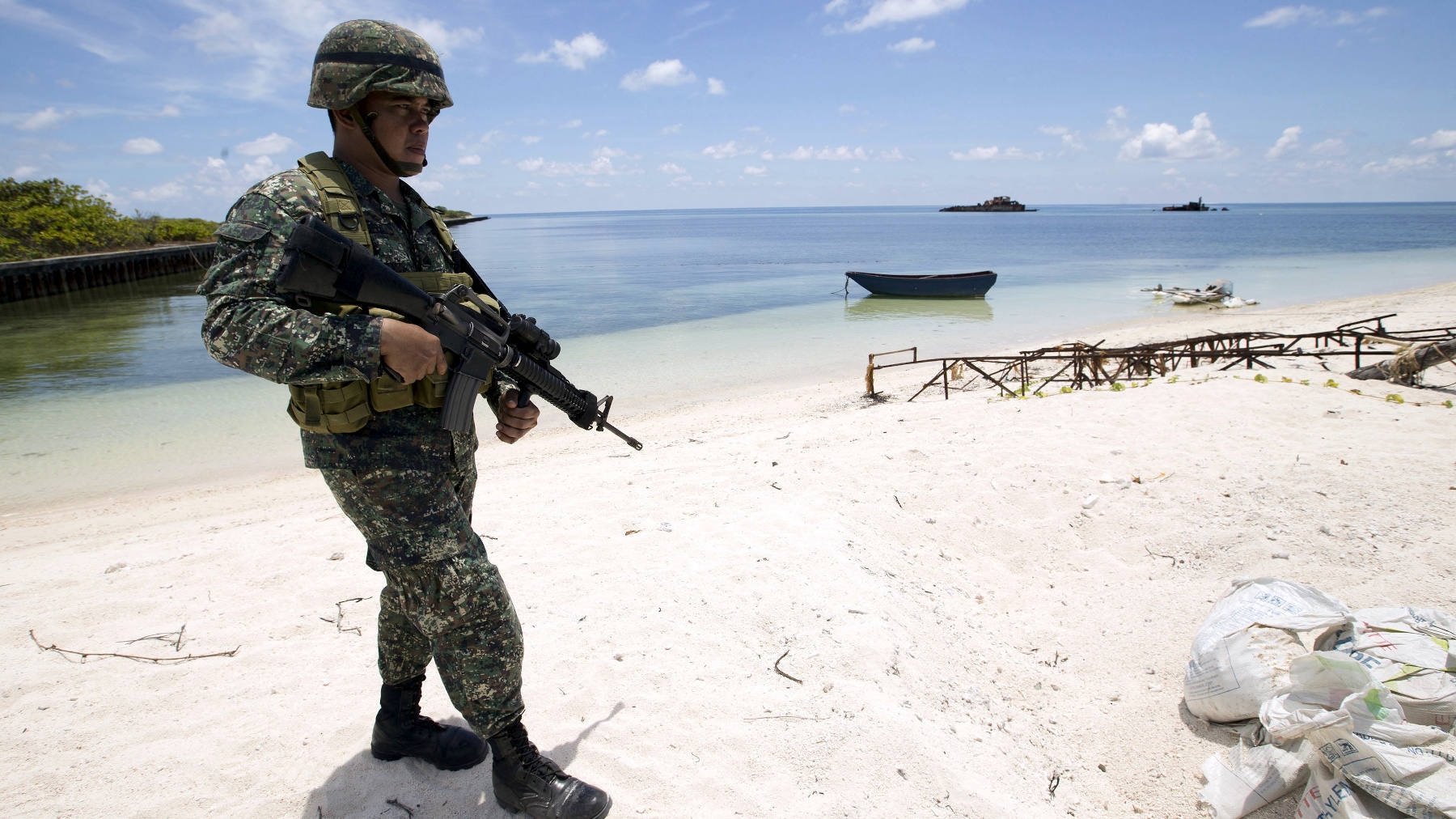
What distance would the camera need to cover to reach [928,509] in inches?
179

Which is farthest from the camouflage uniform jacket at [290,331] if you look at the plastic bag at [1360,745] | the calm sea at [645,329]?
the calm sea at [645,329]

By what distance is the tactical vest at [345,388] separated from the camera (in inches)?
70.2

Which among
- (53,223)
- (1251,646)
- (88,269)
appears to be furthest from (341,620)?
(53,223)

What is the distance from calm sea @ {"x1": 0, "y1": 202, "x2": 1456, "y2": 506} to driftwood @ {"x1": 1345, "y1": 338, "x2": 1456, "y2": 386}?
27.4 ft

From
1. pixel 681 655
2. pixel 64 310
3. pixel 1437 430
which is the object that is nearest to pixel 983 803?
pixel 681 655

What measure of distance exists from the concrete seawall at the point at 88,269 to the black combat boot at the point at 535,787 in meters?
26.6

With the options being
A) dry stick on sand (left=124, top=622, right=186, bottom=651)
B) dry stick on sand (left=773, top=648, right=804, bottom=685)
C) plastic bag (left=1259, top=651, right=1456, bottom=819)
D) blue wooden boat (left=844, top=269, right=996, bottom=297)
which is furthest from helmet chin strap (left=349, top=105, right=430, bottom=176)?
blue wooden boat (left=844, top=269, right=996, bottom=297)

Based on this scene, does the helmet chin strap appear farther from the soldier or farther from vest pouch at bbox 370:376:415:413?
vest pouch at bbox 370:376:415:413

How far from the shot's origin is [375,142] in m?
1.98

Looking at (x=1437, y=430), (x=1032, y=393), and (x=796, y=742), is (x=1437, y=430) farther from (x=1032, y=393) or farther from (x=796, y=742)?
(x=796, y=742)

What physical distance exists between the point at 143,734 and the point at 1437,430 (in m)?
7.89

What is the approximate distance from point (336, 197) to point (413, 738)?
5.67 ft

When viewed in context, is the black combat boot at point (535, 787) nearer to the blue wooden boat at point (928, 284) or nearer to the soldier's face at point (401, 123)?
the soldier's face at point (401, 123)

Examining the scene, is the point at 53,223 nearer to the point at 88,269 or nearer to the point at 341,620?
the point at 88,269
